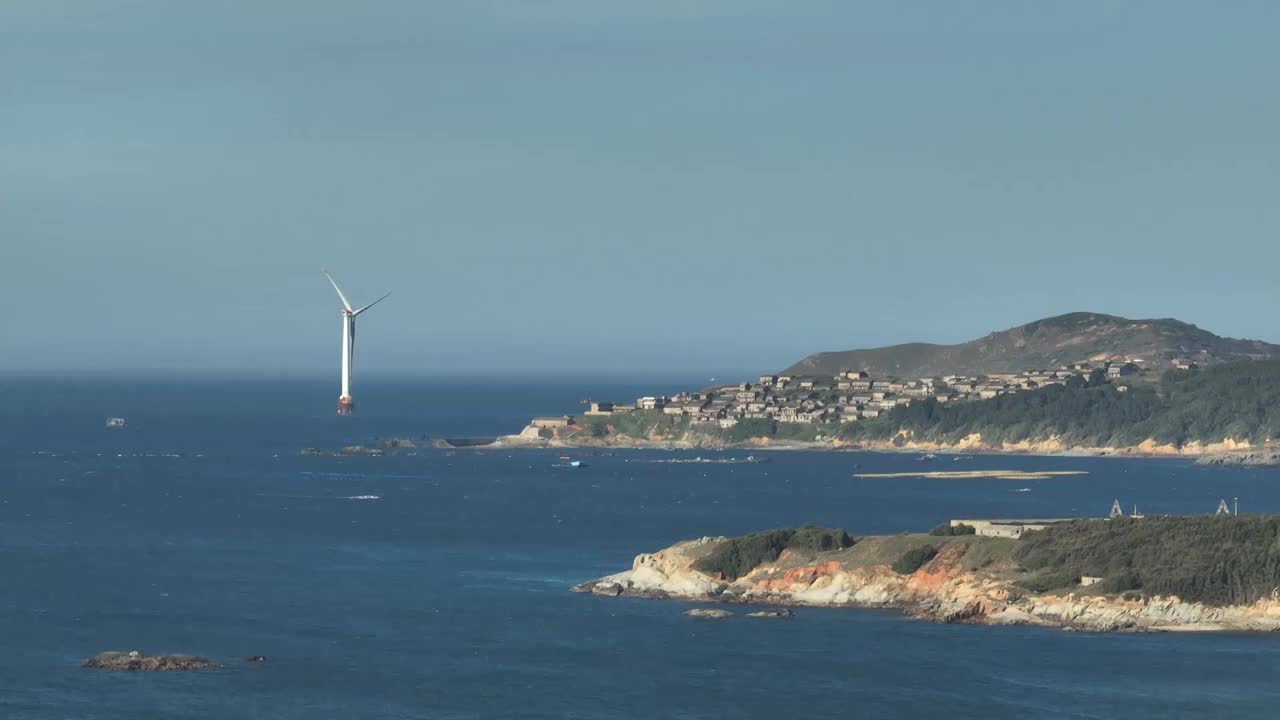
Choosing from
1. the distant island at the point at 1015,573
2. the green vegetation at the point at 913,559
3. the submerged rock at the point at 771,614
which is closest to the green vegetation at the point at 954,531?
the distant island at the point at 1015,573

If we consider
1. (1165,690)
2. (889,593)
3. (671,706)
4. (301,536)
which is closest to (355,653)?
(671,706)

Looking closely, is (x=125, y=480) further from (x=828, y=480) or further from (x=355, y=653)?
(x=355, y=653)

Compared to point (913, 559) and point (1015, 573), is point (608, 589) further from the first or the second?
point (1015, 573)

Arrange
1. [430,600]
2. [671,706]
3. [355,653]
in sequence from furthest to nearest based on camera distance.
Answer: [430,600] → [355,653] → [671,706]

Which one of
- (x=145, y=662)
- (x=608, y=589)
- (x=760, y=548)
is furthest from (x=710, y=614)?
(x=145, y=662)

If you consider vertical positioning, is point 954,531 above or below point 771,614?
above

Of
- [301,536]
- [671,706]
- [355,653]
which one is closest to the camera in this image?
[671,706]
